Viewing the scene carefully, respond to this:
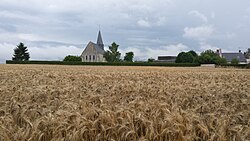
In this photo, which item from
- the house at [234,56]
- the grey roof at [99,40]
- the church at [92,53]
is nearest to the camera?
the house at [234,56]

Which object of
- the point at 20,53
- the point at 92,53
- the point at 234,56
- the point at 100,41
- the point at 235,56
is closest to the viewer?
the point at 20,53

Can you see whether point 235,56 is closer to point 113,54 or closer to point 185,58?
point 185,58

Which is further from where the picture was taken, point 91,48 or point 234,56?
point 91,48

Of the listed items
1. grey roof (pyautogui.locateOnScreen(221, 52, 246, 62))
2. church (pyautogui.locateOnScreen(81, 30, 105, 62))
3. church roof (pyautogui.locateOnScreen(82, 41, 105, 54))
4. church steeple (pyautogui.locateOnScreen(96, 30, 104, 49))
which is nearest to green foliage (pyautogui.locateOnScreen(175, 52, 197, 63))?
grey roof (pyautogui.locateOnScreen(221, 52, 246, 62))

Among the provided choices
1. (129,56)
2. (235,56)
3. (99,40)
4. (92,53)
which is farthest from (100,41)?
(235,56)

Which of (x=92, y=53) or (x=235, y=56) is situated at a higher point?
(x=92, y=53)

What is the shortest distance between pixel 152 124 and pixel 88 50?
14404 cm

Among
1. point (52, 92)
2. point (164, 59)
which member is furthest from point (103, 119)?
point (164, 59)

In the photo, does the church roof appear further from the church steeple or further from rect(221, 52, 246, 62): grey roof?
rect(221, 52, 246, 62): grey roof

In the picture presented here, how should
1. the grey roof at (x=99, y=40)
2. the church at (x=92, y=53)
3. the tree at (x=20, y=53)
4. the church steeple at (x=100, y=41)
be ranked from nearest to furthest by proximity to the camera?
the tree at (x=20, y=53) → the church at (x=92, y=53) → the church steeple at (x=100, y=41) → the grey roof at (x=99, y=40)

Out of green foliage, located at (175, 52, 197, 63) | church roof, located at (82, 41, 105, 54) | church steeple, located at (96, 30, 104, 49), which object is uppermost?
church steeple, located at (96, 30, 104, 49)

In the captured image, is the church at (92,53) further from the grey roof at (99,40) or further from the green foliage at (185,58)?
the green foliage at (185,58)

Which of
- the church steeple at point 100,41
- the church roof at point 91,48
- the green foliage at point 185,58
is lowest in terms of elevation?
the green foliage at point 185,58

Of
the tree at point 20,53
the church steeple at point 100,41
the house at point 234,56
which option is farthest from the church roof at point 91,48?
the house at point 234,56
